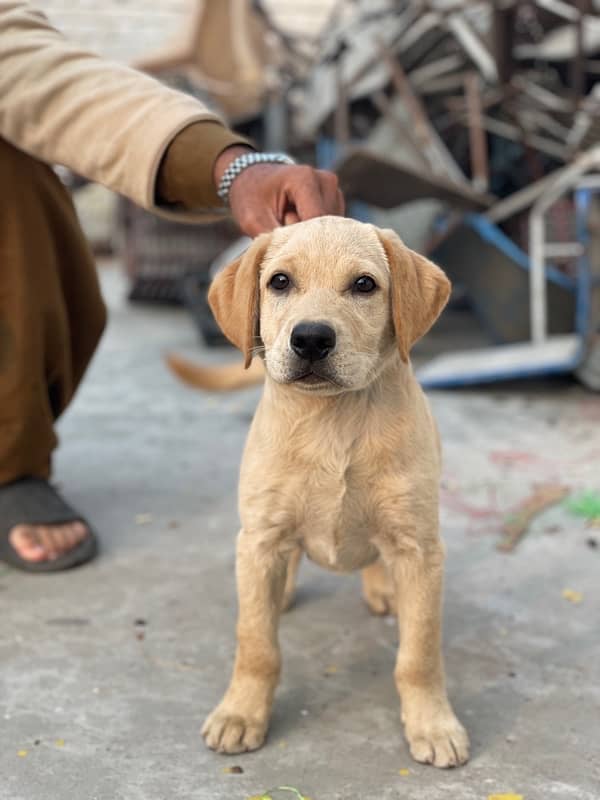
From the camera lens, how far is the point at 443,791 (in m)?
1.55

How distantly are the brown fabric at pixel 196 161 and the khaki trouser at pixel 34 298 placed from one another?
1.77 feet

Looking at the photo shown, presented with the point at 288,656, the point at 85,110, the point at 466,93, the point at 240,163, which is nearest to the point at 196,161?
the point at 240,163

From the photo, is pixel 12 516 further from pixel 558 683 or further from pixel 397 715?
pixel 558 683

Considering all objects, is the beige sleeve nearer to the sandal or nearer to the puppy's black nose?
the puppy's black nose

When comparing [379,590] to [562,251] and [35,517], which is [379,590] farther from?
[562,251]

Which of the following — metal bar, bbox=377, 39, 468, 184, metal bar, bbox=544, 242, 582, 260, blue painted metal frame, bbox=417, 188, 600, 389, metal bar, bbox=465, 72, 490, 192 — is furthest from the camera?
metal bar, bbox=377, 39, 468, 184

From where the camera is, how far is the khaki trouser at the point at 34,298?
2.48 meters

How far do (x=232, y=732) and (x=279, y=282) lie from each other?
2.74 ft

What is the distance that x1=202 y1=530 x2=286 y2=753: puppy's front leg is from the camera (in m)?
1.71

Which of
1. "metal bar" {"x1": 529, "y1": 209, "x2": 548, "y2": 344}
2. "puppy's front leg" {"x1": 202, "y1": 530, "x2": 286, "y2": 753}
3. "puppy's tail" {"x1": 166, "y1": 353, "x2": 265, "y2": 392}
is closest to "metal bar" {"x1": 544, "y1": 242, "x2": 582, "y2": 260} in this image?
"metal bar" {"x1": 529, "y1": 209, "x2": 548, "y2": 344}

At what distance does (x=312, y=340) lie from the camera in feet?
4.96

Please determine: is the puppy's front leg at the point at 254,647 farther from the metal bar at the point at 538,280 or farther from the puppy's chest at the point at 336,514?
the metal bar at the point at 538,280

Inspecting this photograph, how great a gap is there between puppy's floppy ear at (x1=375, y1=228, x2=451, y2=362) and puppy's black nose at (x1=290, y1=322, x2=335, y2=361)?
7.2 inches

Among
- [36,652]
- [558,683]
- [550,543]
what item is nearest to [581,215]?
[550,543]
